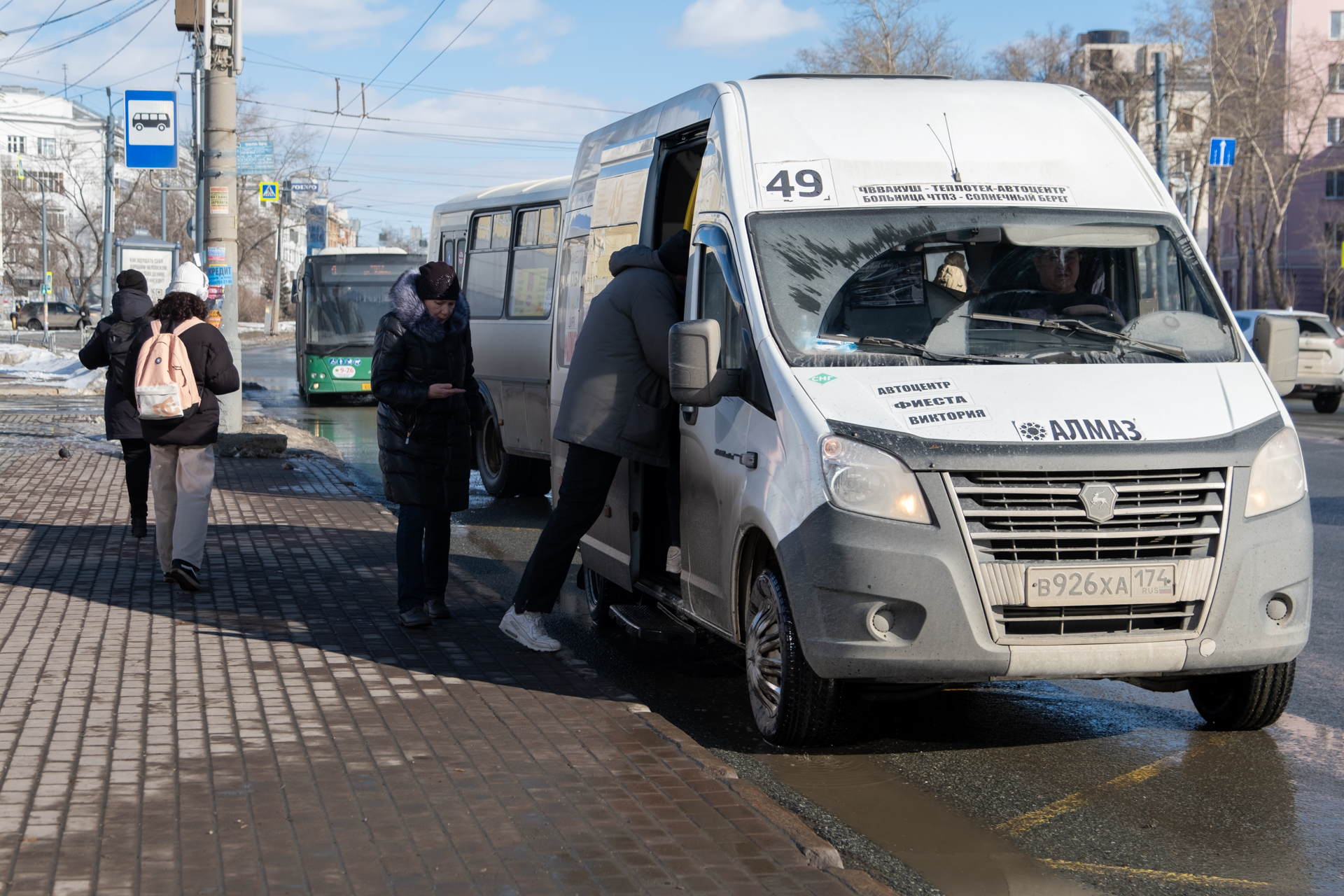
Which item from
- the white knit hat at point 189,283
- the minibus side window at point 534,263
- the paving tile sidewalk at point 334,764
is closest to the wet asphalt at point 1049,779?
the paving tile sidewalk at point 334,764

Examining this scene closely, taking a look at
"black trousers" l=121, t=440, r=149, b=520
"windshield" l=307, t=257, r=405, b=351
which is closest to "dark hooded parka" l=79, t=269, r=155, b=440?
"black trousers" l=121, t=440, r=149, b=520

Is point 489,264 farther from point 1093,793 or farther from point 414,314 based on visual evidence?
point 1093,793

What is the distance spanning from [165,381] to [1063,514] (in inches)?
211

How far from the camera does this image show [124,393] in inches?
419

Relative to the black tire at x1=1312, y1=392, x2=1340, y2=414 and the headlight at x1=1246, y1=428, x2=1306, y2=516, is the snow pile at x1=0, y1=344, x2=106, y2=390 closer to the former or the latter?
the black tire at x1=1312, y1=392, x2=1340, y2=414

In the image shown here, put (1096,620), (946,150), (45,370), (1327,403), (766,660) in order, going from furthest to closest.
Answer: (45,370) → (1327,403) → (946,150) → (766,660) → (1096,620)

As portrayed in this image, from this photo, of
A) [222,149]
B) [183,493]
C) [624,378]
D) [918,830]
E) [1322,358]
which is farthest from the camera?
[1322,358]

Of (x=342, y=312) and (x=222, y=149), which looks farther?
(x=342, y=312)

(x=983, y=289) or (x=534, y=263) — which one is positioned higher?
(x=534, y=263)

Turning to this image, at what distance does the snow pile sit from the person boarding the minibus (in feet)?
69.0

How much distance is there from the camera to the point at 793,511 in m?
5.13

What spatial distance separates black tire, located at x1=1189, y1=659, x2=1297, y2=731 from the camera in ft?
18.2

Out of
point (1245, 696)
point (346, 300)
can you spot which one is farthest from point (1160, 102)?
point (1245, 696)

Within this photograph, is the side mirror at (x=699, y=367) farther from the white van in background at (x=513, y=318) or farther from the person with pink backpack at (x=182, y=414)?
the white van in background at (x=513, y=318)
